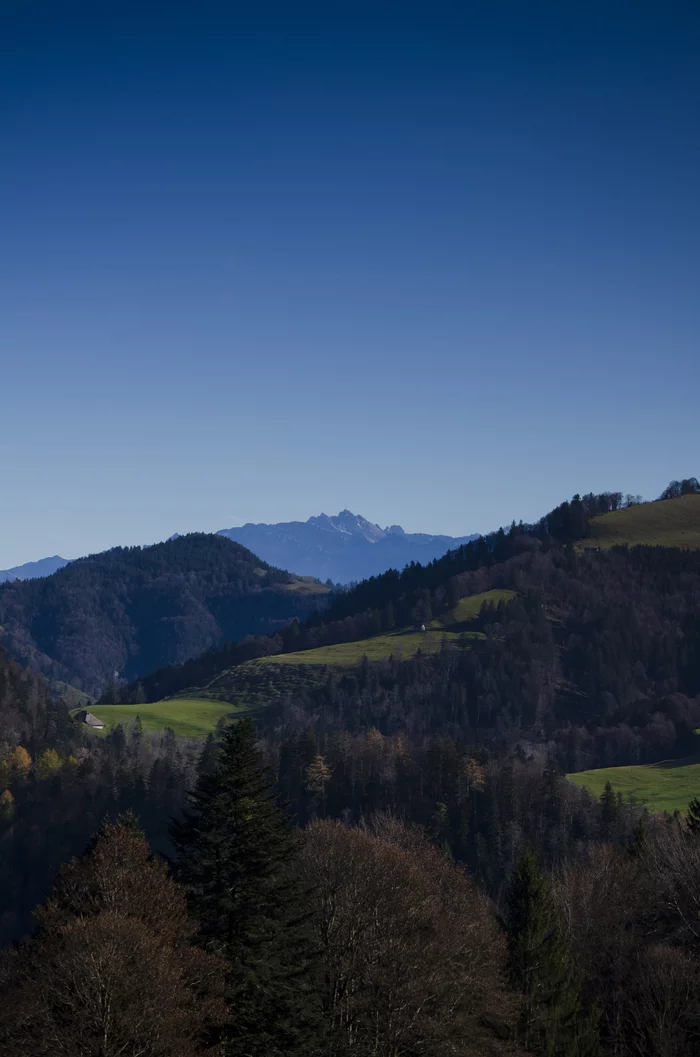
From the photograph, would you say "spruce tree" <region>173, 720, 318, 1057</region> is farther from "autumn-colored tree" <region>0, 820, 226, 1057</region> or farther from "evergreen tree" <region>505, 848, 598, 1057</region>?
"evergreen tree" <region>505, 848, 598, 1057</region>

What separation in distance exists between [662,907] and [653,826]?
240 feet

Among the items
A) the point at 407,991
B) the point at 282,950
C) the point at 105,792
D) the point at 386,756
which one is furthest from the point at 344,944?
the point at 105,792

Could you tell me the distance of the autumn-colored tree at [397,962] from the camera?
4131 cm

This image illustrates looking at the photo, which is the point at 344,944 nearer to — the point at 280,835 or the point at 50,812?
the point at 280,835

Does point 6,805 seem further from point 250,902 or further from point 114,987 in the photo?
point 114,987

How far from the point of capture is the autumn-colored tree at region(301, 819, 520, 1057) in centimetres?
4131

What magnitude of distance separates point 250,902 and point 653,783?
154 m

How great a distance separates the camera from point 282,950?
37906 mm

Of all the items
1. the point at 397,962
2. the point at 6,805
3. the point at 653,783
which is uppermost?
the point at 397,962

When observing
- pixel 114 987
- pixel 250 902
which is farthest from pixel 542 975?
pixel 114 987

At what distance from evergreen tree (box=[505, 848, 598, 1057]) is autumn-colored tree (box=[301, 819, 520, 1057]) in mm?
1463

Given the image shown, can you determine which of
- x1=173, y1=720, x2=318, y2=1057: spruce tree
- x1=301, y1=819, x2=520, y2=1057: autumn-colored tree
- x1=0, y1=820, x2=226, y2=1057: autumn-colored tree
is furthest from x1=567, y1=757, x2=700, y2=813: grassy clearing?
x1=0, y1=820, x2=226, y2=1057: autumn-colored tree

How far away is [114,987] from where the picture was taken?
103 feet

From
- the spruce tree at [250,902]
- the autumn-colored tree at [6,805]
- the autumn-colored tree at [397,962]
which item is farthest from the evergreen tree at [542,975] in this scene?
the autumn-colored tree at [6,805]
